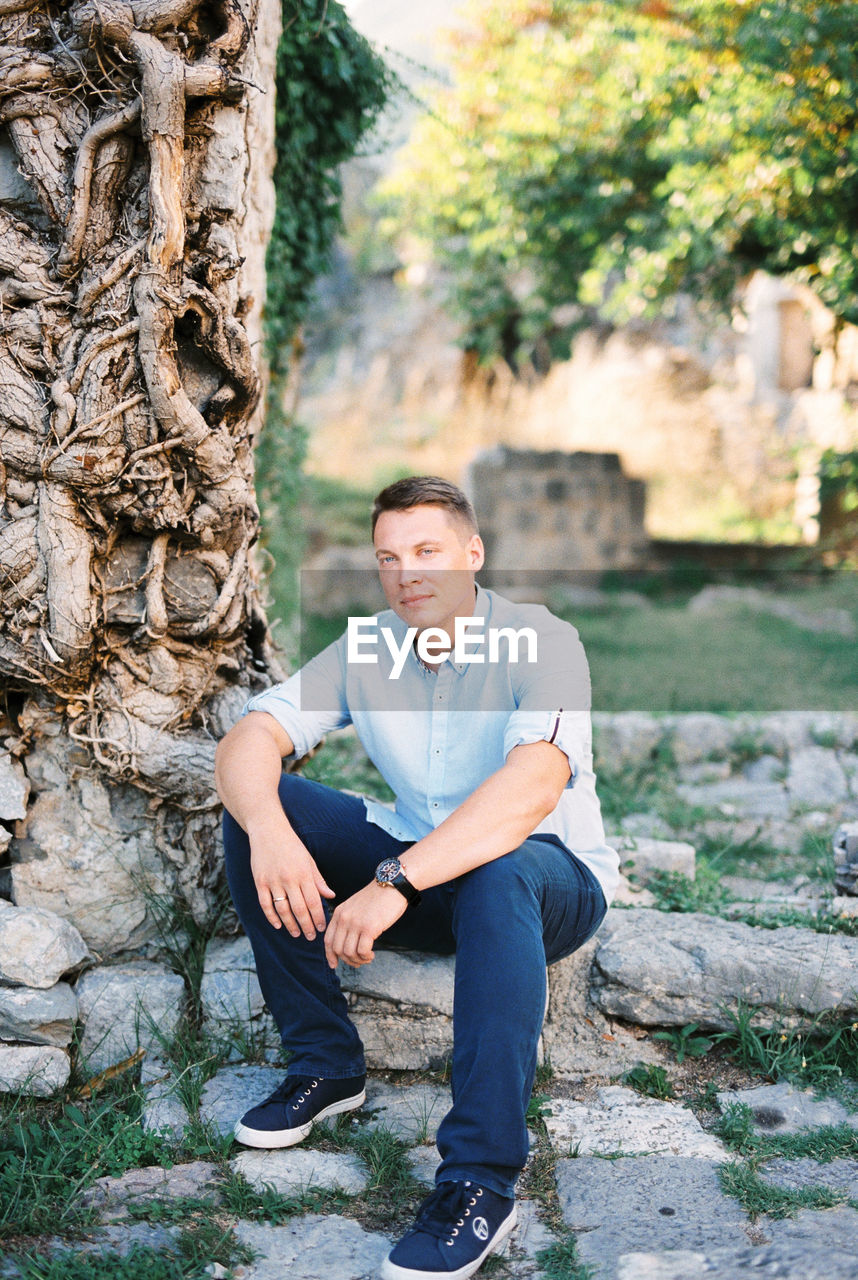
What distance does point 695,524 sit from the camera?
14.1 meters

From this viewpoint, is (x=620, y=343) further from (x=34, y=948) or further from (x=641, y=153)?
(x=34, y=948)

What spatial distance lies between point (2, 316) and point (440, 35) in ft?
32.1

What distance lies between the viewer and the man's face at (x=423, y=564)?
2223 mm

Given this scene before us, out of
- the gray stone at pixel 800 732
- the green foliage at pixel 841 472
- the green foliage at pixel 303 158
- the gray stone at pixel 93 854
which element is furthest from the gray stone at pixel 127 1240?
the green foliage at pixel 841 472

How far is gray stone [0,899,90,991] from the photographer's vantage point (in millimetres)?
2299

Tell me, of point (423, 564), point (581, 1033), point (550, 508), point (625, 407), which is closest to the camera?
point (423, 564)

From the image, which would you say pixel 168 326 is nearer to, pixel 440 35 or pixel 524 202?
pixel 524 202

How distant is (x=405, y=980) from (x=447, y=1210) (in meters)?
0.73

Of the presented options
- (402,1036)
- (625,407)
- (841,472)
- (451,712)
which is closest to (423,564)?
(451,712)

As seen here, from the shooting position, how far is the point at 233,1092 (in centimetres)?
223

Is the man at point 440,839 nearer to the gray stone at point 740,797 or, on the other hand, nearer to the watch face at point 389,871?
the watch face at point 389,871

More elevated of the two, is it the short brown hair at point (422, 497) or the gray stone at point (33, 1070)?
the short brown hair at point (422, 497)

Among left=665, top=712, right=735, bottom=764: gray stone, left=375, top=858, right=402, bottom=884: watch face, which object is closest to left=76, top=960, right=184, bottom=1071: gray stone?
left=375, top=858, right=402, bottom=884: watch face

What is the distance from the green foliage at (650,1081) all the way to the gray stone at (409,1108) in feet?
1.44
